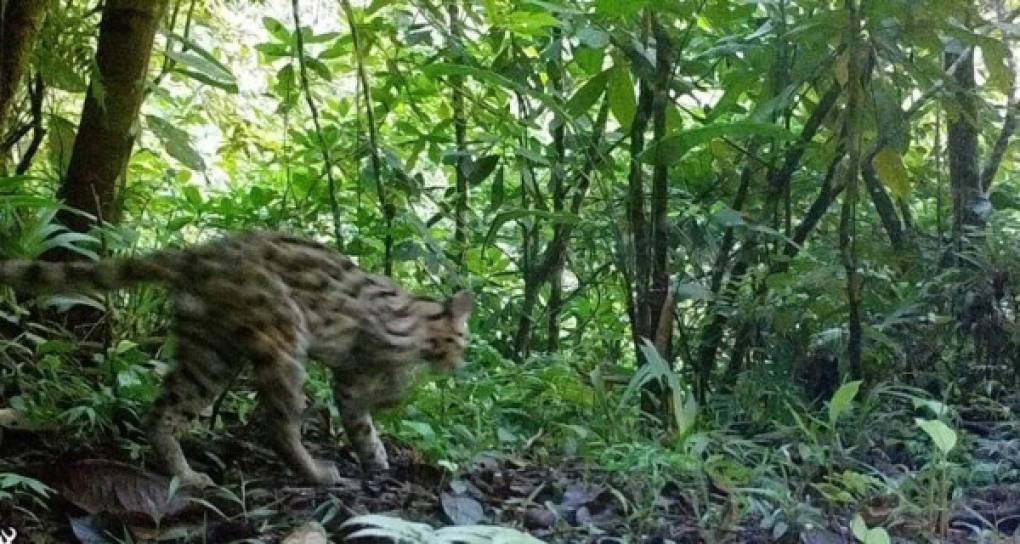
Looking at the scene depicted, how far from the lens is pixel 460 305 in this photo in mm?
4012

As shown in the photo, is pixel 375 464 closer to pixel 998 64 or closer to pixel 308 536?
pixel 308 536

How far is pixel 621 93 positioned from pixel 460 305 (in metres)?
0.93

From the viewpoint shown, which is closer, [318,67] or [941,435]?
[941,435]

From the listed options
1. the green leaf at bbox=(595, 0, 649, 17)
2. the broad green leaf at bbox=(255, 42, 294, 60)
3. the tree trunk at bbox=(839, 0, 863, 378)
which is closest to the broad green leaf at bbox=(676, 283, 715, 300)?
the tree trunk at bbox=(839, 0, 863, 378)

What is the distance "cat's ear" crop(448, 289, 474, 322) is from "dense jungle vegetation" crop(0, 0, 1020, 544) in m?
0.31

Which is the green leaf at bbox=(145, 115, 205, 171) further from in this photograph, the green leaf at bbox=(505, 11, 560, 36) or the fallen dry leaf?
the fallen dry leaf

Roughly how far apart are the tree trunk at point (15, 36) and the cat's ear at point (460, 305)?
159 centimetres

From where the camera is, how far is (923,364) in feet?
14.1

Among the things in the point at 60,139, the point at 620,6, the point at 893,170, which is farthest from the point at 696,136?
the point at 60,139

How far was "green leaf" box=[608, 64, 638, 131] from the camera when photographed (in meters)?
4.16

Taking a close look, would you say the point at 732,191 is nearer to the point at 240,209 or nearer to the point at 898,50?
the point at 898,50

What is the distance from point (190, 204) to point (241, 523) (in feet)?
7.68

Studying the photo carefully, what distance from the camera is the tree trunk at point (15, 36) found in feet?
12.7

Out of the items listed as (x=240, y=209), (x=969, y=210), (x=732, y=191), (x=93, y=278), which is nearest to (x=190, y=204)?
(x=240, y=209)
